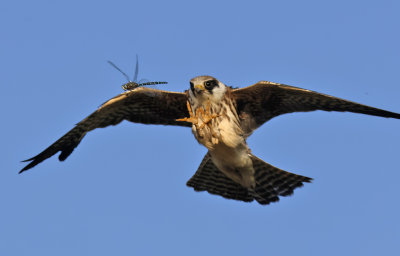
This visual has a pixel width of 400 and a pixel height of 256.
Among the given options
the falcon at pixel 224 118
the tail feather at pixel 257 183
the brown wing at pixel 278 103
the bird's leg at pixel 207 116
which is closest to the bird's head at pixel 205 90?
the falcon at pixel 224 118

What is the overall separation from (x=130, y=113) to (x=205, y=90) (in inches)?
86.2

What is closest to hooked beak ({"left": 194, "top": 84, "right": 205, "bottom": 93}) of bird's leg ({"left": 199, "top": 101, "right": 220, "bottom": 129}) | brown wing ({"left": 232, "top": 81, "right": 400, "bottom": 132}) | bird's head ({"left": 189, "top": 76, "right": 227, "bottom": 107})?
bird's head ({"left": 189, "top": 76, "right": 227, "bottom": 107})

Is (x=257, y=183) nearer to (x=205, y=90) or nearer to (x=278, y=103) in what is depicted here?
(x=278, y=103)

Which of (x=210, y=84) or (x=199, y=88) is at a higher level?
(x=210, y=84)

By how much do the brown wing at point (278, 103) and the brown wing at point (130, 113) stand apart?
1196 mm

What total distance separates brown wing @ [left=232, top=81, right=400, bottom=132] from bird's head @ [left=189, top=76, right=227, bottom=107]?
515 mm

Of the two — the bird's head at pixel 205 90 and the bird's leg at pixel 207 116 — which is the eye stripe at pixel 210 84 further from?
the bird's leg at pixel 207 116

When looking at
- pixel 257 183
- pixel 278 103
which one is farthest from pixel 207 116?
pixel 257 183

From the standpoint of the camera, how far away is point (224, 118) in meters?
10.5

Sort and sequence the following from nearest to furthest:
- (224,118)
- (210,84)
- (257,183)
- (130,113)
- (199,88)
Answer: (199,88) < (210,84) < (224,118) < (257,183) < (130,113)

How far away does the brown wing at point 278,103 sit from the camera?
1027cm

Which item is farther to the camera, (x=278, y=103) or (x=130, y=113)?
(x=130, y=113)

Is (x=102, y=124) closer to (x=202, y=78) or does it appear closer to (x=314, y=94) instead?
(x=202, y=78)

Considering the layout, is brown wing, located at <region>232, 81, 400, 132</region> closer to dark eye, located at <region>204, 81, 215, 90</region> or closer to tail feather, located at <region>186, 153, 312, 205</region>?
dark eye, located at <region>204, 81, 215, 90</region>
